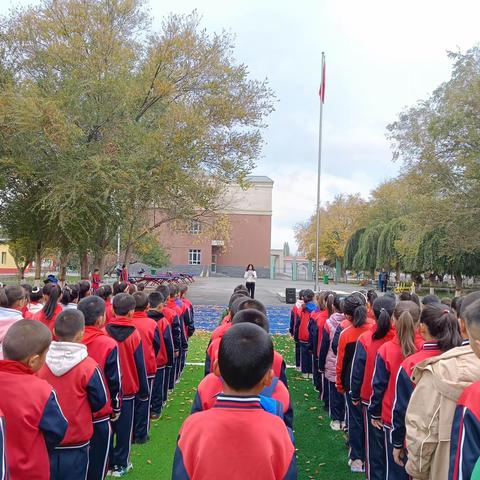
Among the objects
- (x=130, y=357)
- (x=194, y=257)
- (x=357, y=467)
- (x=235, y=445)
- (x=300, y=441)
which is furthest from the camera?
(x=194, y=257)

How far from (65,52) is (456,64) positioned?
20.1 meters

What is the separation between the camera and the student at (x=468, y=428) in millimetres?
2271

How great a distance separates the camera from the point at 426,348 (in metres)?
3.44

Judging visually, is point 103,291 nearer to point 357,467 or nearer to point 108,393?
point 108,393

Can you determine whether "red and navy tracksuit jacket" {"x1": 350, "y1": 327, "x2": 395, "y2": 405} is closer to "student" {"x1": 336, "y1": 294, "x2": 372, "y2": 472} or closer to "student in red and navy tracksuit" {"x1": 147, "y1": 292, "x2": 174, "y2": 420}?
"student" {"x1": 336, "y1": 294, "x2": 372, "y2": 472}

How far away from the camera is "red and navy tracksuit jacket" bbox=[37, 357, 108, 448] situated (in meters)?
3.65

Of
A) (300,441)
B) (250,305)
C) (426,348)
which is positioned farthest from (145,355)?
(426,348)

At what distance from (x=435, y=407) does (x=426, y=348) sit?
0.59m

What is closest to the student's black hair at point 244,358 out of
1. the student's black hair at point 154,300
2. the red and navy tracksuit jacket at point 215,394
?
the red and navy tracksuit jacket at point 215,394

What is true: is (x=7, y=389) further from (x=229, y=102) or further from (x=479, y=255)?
(x=479, y=255)

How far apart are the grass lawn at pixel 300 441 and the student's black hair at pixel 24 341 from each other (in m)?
2.66

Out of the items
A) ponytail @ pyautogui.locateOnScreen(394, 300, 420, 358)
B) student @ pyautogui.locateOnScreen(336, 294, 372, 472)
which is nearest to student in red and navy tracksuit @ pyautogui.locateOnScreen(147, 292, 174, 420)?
student @ pyautogui.locateOnScreen(336, 294, 372, 472)

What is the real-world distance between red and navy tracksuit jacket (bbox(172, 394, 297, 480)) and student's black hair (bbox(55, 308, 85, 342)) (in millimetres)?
1987

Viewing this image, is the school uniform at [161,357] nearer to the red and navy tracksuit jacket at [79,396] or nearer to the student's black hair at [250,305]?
the student's black hair at [250,305]
